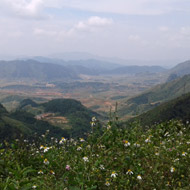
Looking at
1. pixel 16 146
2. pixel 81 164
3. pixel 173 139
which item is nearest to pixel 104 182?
pixel 81 164

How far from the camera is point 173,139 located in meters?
10.1

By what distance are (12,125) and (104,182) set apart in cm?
15846

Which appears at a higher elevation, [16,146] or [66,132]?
[16,146]

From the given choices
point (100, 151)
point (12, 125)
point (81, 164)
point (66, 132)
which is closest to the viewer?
point (81, 164)

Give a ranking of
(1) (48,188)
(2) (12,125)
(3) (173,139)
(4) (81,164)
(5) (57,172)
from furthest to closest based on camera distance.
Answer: (2) (12,125) → (3) (173,139) → (5) (57,172) → (4) (81,164) → (1) (48,188)

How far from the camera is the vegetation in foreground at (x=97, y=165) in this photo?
6.01m

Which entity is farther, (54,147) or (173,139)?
(173,139)

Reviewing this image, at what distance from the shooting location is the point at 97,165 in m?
6.93

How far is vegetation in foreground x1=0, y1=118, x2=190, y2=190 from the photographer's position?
601cm

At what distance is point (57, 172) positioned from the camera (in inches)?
289

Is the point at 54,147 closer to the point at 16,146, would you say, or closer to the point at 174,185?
the point at 16,146

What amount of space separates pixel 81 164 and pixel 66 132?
17984 cm

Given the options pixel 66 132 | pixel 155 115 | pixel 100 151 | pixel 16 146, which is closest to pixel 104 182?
pixel 100 151

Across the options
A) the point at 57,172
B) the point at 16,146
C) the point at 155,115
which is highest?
the point at 16,146
